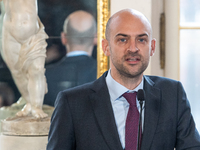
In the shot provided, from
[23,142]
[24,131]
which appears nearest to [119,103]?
[23,142]

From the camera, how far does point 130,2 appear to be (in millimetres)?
3125

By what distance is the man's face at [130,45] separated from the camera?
1459 mm

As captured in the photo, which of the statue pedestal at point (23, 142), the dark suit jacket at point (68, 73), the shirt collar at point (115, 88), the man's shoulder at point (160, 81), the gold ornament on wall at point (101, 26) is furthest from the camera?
the dark suit jacket at point (68, 73)

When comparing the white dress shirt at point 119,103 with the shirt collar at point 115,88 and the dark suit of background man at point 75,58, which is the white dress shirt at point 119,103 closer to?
the shirt collar at point 115,88

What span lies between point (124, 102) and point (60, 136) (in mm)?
359

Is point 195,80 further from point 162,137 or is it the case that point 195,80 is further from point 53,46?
point 162,137

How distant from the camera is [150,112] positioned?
155 centimetres

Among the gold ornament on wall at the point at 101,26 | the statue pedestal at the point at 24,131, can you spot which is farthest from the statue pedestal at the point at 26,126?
the gold ornament on wall at the point at 101,26

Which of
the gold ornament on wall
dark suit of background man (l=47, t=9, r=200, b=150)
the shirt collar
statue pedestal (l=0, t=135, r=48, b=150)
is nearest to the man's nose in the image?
dark suit of background man (l=47, t=9, r=200, b=150)

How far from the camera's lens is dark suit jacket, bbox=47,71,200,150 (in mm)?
1492

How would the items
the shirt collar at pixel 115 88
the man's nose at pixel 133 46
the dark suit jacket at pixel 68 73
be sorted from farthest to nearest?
the dark suit jacket at pixel 68 73, the shirt collar at pixel 115 88, the man's nose at pixel 133 46

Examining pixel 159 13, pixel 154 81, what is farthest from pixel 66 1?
pixel 154 81

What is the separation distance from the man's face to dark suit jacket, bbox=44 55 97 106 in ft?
5.88

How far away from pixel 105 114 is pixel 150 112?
0.22 meters
